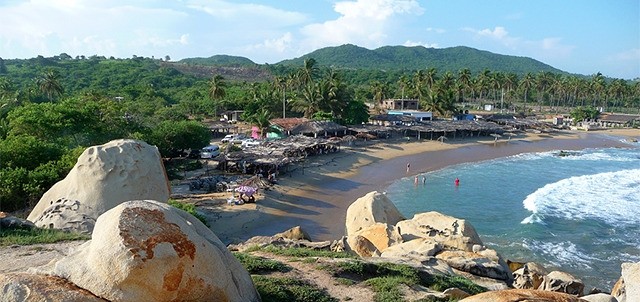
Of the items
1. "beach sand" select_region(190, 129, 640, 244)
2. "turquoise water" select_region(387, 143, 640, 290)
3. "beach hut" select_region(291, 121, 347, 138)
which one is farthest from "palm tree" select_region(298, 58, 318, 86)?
"turquoise water" select_region(387, 143, 640, 290)

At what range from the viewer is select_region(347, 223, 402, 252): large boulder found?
741 inches

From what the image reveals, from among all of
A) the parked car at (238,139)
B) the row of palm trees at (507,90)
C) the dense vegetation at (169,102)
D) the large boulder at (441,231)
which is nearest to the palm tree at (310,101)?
the dense vegetation at (169,102)

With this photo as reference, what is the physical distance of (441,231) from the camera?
20531 millimetres

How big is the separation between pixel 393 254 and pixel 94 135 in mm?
25823

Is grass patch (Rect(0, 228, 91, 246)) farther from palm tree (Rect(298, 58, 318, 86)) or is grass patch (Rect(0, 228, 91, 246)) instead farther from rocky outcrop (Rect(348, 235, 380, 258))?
palm tree (Rect(298, 58, 318, 86))

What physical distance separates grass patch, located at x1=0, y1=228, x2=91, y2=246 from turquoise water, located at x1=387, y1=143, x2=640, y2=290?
19.5 m

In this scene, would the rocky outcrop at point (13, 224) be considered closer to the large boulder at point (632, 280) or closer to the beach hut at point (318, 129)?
the large boulder at point (632, 280)

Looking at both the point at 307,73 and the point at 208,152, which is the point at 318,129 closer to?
the point at 208,152

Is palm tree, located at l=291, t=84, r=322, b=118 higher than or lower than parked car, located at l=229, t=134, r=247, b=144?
higher

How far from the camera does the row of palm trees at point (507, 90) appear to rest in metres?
85.2

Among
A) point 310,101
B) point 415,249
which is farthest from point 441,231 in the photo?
point 310,101

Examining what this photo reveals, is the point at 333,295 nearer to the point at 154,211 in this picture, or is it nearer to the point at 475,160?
the point at 154,211

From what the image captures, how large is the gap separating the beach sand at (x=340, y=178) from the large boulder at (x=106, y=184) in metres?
7.92

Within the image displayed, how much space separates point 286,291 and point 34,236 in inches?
320
